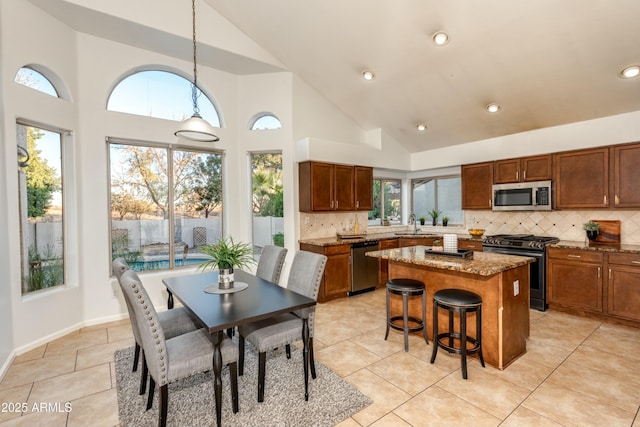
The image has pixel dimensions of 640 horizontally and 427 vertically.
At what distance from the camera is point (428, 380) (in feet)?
8.34

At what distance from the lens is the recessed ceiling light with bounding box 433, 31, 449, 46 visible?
131 inches

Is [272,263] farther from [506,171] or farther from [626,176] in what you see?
[626,176]

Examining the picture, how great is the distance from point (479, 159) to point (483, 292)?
3.22 m

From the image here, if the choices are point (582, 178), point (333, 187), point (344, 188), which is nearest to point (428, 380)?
point (333, 187)

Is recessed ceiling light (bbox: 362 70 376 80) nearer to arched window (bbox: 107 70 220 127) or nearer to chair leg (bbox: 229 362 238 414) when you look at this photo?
arched window (bbox: 107 70 220 127)

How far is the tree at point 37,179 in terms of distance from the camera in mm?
3332

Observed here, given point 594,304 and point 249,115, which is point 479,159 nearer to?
point 594,304

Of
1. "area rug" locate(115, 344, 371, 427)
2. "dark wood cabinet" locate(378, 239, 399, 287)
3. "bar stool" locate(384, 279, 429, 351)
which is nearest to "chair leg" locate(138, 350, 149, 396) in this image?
"area rug" locate(115, 344, 371, 427)

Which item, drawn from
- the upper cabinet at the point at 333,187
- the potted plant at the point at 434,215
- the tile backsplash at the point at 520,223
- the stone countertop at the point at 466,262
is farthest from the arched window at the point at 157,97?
the potted plant at the point at 434,215

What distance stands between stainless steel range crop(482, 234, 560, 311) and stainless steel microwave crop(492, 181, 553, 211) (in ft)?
1.64

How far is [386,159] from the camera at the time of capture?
231 inches

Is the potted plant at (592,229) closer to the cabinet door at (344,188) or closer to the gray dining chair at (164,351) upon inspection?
the cabinet door at (344,188)

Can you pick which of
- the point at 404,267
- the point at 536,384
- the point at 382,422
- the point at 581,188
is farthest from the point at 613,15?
the point at 382,422

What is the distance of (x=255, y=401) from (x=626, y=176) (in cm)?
496
